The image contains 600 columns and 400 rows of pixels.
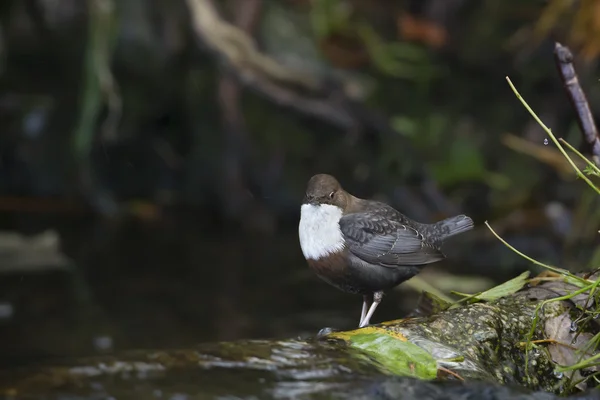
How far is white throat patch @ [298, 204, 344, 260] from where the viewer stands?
2.65 metres

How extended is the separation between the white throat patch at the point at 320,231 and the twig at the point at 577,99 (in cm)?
80

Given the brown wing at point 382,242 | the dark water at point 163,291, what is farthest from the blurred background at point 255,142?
the brown wing at point 382,242

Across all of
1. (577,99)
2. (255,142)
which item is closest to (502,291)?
(577,99)

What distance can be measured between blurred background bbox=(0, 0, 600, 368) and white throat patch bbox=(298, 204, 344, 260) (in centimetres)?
225

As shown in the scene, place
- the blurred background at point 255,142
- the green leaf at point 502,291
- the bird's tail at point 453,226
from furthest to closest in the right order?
the blurred background at point 255,142 → the bird's tail at point 453,226 → the green leaf at point 502,291

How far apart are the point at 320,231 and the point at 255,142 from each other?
3947mm

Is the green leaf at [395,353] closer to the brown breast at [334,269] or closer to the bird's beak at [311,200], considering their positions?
the brown breast at [334,269]

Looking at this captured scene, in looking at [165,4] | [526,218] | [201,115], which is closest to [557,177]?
[526,218]

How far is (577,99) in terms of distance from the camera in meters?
2.59

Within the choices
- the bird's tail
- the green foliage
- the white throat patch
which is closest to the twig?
the green foliage

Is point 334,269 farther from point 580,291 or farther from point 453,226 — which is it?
point 580,291

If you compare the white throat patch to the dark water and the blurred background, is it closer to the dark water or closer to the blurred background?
the dark water

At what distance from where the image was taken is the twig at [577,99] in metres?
2.57

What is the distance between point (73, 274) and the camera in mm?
5727
